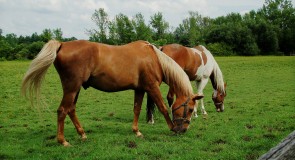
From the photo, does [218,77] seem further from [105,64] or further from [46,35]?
[46,35]

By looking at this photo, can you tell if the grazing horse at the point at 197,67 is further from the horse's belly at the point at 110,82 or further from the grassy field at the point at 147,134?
the horse's belly at the point at 110,82

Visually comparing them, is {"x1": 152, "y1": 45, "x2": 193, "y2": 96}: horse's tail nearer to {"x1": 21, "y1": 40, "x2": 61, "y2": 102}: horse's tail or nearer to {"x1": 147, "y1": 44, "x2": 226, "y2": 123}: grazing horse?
{"x1": 147, "y1": 44, "x2": 226, "y2": 123}: grazing horse

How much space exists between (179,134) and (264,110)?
4995 millimetres

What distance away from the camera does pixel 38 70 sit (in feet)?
21.0

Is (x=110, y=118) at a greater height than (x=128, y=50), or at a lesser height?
lesser

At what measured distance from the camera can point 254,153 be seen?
6020 millimetres

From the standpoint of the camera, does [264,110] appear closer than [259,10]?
Yes

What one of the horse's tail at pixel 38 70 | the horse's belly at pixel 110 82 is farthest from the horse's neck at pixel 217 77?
the horse's tail at pixel 38 70

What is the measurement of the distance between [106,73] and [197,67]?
454 cm

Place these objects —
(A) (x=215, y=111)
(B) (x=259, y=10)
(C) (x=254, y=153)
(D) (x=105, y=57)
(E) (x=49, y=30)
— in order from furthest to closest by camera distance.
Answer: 1. (B) (x=259, y=10)
2. (E) (x=49, y=30)
3. (A) (x=215, y=111)
4. (D) (x=105, y=57)
5. (C) (x=254, y=153)

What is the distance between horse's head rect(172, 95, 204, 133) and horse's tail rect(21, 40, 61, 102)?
9.92 feet

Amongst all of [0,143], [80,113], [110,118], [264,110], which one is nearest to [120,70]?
[0,143]

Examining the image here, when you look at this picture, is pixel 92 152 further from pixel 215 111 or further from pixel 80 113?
pixel 215 111

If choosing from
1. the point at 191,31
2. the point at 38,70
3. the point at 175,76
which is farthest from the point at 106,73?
the point at 191,31
